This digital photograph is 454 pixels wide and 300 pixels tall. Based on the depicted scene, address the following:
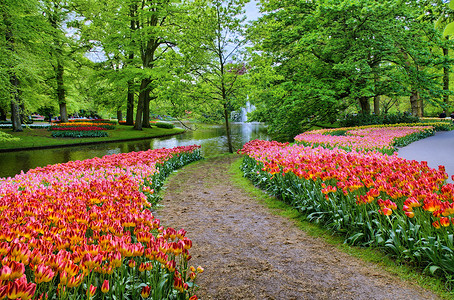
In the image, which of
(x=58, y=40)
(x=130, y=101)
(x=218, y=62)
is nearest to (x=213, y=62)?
(x=218, y=62)

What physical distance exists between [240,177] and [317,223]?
413 cm

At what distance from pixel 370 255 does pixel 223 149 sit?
14.6 metres

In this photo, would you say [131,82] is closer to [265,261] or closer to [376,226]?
[265,261]

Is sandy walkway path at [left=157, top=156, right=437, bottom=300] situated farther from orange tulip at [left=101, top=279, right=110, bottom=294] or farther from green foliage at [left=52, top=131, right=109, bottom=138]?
green foliage at [left=52, top=131, right=109, bottom=138]

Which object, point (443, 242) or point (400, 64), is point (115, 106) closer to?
point (400, 64)

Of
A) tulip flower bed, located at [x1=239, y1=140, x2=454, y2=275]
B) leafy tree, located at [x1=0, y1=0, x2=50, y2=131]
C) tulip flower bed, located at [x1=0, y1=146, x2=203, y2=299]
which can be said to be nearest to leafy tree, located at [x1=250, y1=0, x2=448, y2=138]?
tulip flower bed, located at [x1=239, y1=140, x2=454, y2=275]

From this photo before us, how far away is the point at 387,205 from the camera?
2.94 meters

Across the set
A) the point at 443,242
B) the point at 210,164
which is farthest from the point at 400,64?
the point at 443,242

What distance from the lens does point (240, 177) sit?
8242mm

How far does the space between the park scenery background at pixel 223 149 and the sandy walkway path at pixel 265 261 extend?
29 centimetres

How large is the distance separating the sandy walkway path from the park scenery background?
0.95 feet

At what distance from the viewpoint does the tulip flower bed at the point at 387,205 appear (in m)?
2.70

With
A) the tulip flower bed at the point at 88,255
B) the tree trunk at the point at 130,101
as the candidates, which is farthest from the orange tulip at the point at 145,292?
the tree trunk at the point at 130,101

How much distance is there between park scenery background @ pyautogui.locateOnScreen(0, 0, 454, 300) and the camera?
212cm
